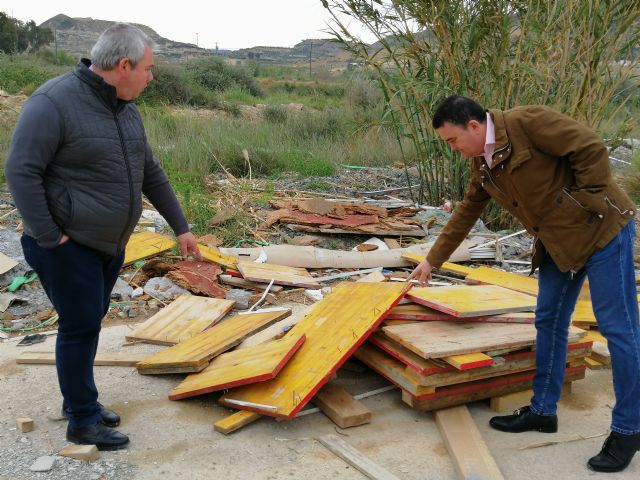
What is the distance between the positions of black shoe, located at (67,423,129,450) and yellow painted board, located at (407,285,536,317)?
1.91m

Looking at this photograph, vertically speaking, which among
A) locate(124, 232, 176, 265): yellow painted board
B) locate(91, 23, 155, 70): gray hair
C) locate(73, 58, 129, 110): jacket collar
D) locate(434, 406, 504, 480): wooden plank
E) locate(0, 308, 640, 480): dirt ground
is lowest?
locate(0, 308, 640, 480): dirt ground

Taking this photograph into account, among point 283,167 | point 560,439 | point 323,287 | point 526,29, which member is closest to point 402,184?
point 283,167

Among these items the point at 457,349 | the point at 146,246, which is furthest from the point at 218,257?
the point at 457,349

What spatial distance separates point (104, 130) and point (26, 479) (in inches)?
65.1

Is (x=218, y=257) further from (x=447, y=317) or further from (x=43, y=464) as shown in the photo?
(x=43, y=464)

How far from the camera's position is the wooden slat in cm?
645

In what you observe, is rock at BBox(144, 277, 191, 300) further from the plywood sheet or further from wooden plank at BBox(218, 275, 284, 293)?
the plywood sheet

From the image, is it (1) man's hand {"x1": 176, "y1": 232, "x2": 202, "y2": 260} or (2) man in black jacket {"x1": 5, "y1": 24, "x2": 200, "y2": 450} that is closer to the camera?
(2) man in black jacket {"x1": 5, "y1": 24, "x2": 200, "y2": 450}

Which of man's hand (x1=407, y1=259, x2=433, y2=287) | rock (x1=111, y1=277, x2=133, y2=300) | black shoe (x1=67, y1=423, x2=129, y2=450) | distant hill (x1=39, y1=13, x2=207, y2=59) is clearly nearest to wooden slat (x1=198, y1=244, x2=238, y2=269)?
rock (x1=111, y1=277, x2=133, y2=300)

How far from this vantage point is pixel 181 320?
502 cm

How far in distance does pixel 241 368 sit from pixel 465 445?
4.38ft

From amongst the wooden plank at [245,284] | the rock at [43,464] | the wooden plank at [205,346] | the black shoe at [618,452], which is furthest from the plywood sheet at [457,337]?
the wooden plank at [245,284]

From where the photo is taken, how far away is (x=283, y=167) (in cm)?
1189

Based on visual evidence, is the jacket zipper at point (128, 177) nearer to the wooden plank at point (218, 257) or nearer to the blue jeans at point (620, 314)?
the blue jeans at point (620, 314)
